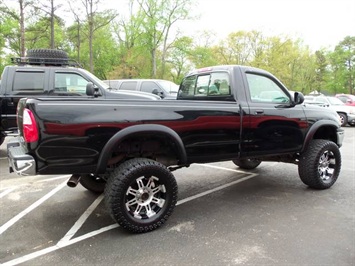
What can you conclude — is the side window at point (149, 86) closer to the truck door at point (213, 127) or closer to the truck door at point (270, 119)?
the truck door at point (270, 119)

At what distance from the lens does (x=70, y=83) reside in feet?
25.1

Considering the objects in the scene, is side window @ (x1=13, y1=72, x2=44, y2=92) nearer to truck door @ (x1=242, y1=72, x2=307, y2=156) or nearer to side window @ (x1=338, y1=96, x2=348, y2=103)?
truck door @ (x1=242, y1=72, x2=307, y2=156)

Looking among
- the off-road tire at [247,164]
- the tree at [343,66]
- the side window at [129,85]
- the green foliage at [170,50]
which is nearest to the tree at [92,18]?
the green foliage at [170,50]

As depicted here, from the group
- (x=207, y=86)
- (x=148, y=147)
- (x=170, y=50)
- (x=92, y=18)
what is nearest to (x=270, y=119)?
(x=207, y=86)

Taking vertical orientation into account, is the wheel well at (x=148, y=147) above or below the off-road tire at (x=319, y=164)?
above

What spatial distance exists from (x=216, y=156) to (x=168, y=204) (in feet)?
3.04

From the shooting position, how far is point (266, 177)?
6.18 meters

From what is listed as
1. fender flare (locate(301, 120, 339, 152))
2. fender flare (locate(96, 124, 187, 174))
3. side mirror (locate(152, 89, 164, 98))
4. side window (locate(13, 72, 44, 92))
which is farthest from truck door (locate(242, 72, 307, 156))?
side mirror (locate(152, 89, 164, 98))

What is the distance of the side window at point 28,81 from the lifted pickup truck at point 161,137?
140 inches

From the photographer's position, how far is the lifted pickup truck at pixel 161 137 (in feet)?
10.8

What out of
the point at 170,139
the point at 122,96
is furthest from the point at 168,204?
the point at 122,96

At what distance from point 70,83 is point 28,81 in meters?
0.91

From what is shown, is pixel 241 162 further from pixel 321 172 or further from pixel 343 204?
pixel 343 204

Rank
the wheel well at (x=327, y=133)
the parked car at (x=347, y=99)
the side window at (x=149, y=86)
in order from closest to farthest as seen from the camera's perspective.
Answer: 1. the wheel well at (x=327, y=133)
2. the side window at (x=149, y=86)
3. the parked car at (x=347, y=99)
